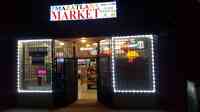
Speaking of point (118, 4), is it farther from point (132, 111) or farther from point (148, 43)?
point (132, 111)

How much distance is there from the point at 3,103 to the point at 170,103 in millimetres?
7249

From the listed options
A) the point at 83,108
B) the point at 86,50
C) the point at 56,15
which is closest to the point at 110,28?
the point at 56,15

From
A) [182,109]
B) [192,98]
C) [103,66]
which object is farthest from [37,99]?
[192,98]

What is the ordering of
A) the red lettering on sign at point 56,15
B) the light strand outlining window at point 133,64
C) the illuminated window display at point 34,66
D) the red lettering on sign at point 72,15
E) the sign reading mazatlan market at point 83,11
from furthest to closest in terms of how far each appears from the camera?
the illuminated window display at point 34,66, the red lettering on sign at point 56,15, the red lettering on sign at point 72,15, the sign reading mazatlan market at point 83,11, the light strand outlining window at point 133,64

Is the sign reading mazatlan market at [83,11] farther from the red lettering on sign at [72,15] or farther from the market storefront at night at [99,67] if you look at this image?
the market storefront at night at [99,67]

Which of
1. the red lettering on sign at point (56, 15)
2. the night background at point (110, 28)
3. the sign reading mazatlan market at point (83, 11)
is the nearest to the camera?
the night background at point (110, 28)

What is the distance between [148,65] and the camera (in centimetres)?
1413

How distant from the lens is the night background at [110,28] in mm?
13836

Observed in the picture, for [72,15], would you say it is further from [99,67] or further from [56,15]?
[99,67]

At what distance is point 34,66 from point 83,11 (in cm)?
322

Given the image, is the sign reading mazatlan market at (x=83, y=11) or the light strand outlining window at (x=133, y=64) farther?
the sign reading mazatlan market at (x=83, y=11)

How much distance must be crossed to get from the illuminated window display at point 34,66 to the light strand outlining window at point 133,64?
284 centimetres

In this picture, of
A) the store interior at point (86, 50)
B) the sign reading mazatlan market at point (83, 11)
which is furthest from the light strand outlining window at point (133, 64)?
the sign reading mazatlan market at point (83, 11)

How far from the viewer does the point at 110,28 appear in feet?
46.5
